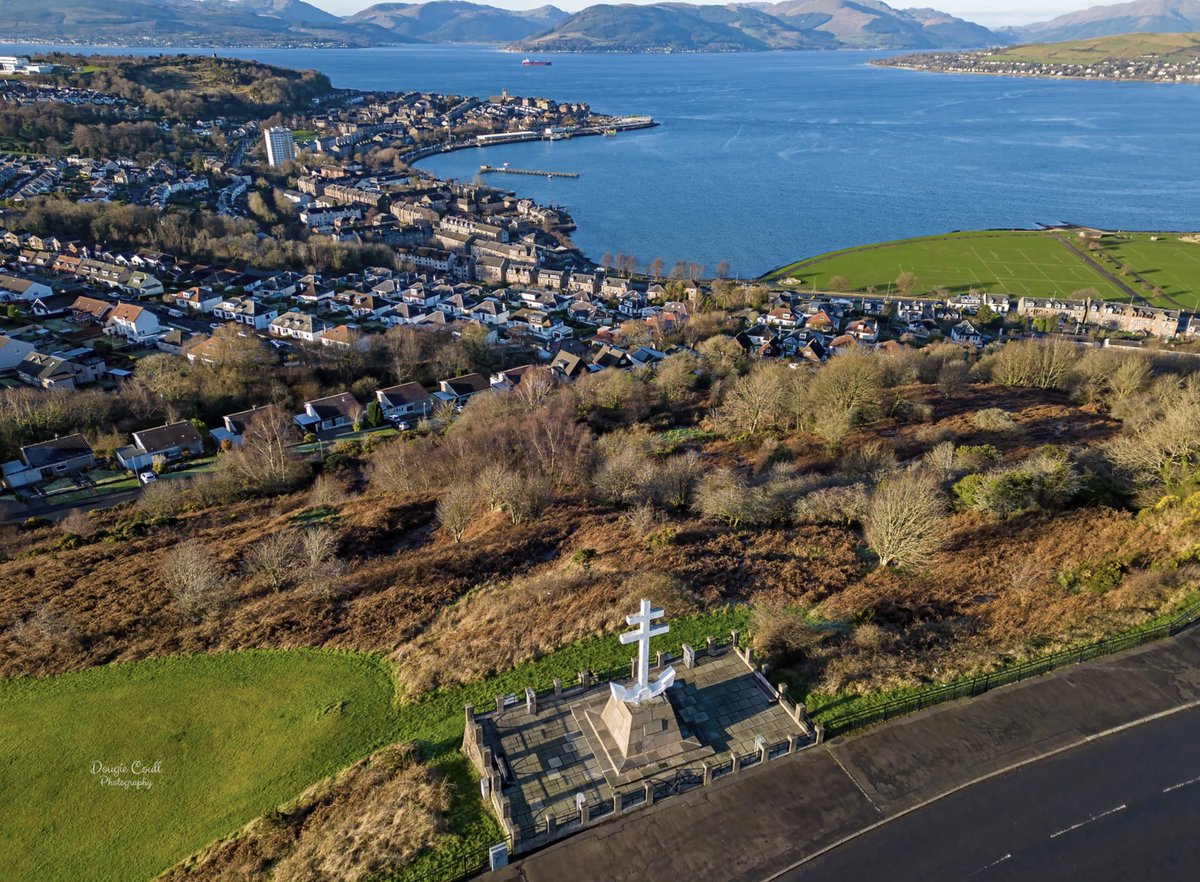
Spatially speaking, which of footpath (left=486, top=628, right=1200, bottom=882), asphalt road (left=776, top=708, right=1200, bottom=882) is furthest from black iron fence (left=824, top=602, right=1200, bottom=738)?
Result: asphalt road (left=776, top=708, right=1200, bottom=882)

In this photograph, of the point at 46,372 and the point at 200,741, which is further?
the point at 46,372

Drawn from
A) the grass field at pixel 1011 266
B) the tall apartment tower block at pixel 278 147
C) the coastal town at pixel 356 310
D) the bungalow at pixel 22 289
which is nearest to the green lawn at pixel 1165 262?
the grass field at pixel 1011 266

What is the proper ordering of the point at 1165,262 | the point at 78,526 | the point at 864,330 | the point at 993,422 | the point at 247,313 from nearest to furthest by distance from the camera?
the point at 78,526, the point at 993,422, the point at 864,330, the point at 247,313, the point at 1165,262

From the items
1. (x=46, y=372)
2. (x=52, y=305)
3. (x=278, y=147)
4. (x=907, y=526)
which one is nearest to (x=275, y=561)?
(x=907, y=526)

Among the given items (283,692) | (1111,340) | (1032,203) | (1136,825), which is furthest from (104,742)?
(1032,203)

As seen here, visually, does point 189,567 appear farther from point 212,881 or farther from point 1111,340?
point 1111,340

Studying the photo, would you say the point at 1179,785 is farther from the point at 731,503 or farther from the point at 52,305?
the point at 52,305

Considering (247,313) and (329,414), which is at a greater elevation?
(247,313)
